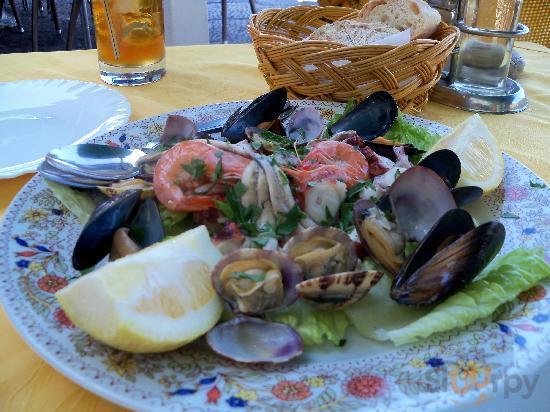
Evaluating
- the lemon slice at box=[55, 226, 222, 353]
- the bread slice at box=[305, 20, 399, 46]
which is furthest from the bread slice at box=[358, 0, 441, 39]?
the lemon slice at box=[55, 226, 222, 353]

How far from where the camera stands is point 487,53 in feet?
5.79

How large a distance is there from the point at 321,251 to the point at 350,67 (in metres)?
0.75

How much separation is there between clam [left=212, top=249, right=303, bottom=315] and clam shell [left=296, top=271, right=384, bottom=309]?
0.10 ft

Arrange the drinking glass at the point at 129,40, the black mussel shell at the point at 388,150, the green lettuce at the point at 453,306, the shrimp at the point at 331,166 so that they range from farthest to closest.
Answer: the drinking glass at the point at 129,40
the black mussel shell at the point at 388,150
the shrimp at the point at 331,166
the green lettuce at the point at 453,306

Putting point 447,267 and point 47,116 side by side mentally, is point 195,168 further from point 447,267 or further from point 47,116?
point 47,116

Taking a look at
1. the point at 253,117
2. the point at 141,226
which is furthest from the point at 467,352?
the point at 253,117

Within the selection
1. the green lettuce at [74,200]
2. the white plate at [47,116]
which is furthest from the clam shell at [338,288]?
the white plate at [47,116]

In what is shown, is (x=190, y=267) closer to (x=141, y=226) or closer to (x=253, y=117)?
(x=141, y=226)

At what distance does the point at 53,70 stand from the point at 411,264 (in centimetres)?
158

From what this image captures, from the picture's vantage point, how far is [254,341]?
2.28 feet

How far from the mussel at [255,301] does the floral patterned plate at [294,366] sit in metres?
0.02

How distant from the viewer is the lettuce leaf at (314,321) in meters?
0.72

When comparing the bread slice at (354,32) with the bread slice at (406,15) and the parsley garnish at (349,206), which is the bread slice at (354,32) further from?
the parsley garnish at (349,206)

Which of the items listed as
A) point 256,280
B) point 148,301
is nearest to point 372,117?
point 256,280
